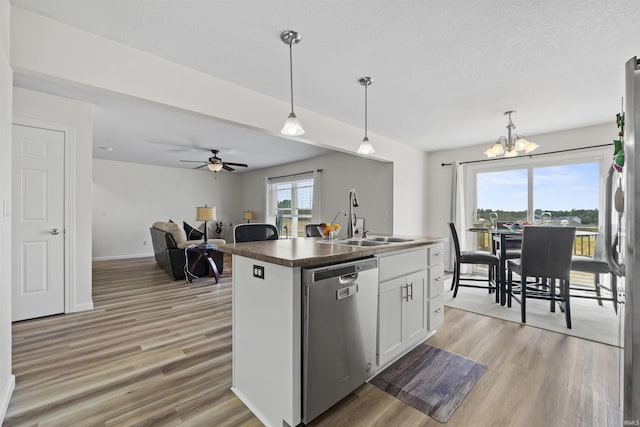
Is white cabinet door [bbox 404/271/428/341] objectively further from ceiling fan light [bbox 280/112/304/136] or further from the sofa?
the sofa

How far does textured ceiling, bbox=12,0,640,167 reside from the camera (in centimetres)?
180

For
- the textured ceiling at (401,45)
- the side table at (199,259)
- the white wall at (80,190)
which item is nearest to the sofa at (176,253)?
the side table at (199,259)

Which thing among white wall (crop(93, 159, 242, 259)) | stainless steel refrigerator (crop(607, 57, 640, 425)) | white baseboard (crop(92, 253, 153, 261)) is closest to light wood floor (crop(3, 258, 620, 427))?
stainless steel refrigerator (crop(607, 57, 640, 425))

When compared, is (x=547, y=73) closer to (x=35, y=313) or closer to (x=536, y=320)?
(x=536, y=320)

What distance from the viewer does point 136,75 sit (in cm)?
222

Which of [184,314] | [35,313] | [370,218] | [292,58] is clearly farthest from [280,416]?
[370,218]

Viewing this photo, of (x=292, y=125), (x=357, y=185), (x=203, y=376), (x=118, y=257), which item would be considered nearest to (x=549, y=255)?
(x=292, y=125)

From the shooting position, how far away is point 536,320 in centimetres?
299

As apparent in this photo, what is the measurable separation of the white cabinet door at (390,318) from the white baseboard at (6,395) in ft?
7.01

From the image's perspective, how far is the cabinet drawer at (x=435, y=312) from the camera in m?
2.45

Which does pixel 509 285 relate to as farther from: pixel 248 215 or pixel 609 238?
pixel 248 215

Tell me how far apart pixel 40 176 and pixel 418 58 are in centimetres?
387

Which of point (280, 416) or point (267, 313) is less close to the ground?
point (267, 313)

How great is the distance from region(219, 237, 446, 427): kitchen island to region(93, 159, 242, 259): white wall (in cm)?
676
